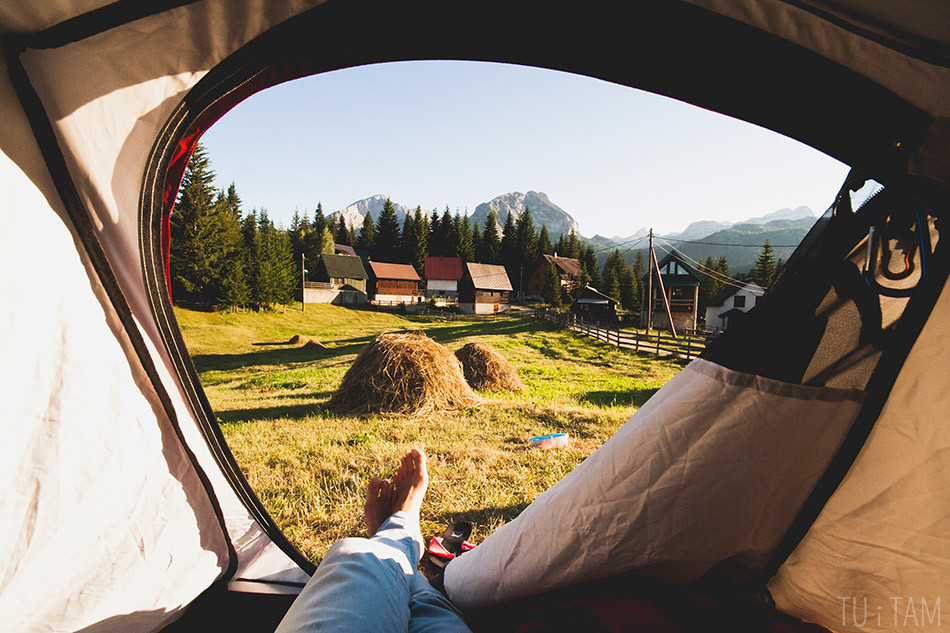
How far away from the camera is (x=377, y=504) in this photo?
179cm

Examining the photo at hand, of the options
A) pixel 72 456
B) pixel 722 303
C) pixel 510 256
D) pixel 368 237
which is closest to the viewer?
pixel 72 456

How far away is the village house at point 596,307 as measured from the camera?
29.5 metres

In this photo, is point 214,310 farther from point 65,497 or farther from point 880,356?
point 880,356

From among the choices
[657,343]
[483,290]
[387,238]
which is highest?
[387,238]

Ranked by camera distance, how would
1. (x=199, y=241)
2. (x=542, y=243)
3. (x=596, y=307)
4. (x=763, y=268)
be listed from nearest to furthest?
1. (x=199, y=241)
2. (x=763, y=268)
3. (x=596, y=307)
4. (x=542, y=243)

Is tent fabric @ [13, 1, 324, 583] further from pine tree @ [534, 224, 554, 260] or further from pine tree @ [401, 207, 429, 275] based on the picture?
pine tree @ [534, 224, 554, 260]

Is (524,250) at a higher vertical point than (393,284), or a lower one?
higher

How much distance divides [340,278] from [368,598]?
3681cm

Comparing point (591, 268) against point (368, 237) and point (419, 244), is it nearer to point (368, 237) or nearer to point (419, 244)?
point (419, 244)

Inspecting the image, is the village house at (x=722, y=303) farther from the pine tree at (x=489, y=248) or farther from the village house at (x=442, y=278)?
the pine tree at (x=489, y=248)

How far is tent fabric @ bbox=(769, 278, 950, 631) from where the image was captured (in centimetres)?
94

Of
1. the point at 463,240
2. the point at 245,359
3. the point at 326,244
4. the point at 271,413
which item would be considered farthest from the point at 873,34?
the point at 326,244

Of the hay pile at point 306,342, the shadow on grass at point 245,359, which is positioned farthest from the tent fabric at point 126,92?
the hay pile at point 306,342

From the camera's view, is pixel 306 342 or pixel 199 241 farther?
pixel 199 241
